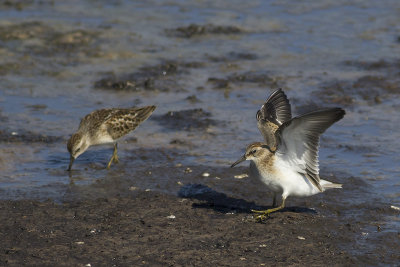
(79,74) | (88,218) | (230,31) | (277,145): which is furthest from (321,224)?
(230,31)

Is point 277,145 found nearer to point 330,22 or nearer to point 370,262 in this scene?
point 370,262

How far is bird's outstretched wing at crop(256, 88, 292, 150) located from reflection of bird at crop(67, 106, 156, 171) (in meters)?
2.29

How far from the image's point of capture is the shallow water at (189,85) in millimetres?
10648

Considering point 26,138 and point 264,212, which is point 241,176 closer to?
point 264,212

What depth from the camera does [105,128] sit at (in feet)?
36.8

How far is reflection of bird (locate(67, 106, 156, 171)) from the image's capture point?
1087 centimetres

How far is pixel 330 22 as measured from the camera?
18656 millimetres

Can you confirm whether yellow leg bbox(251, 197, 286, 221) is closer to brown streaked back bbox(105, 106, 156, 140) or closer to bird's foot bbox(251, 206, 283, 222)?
bird's foot bbox(251, 206, 283, 222)

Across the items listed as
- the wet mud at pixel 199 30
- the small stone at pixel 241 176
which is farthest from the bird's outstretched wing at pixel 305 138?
the wet mud at pixel 199 30

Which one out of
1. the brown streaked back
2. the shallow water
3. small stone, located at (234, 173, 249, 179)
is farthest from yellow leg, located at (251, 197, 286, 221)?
the brown streaked back

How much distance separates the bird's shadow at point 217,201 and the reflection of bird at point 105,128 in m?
1.54

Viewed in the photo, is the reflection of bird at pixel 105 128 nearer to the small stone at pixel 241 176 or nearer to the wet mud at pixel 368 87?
the small stone at pixel 241 176

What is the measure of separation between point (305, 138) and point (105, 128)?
3.70 m

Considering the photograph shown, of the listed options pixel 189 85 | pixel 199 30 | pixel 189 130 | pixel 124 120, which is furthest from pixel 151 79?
pixel 199 30
